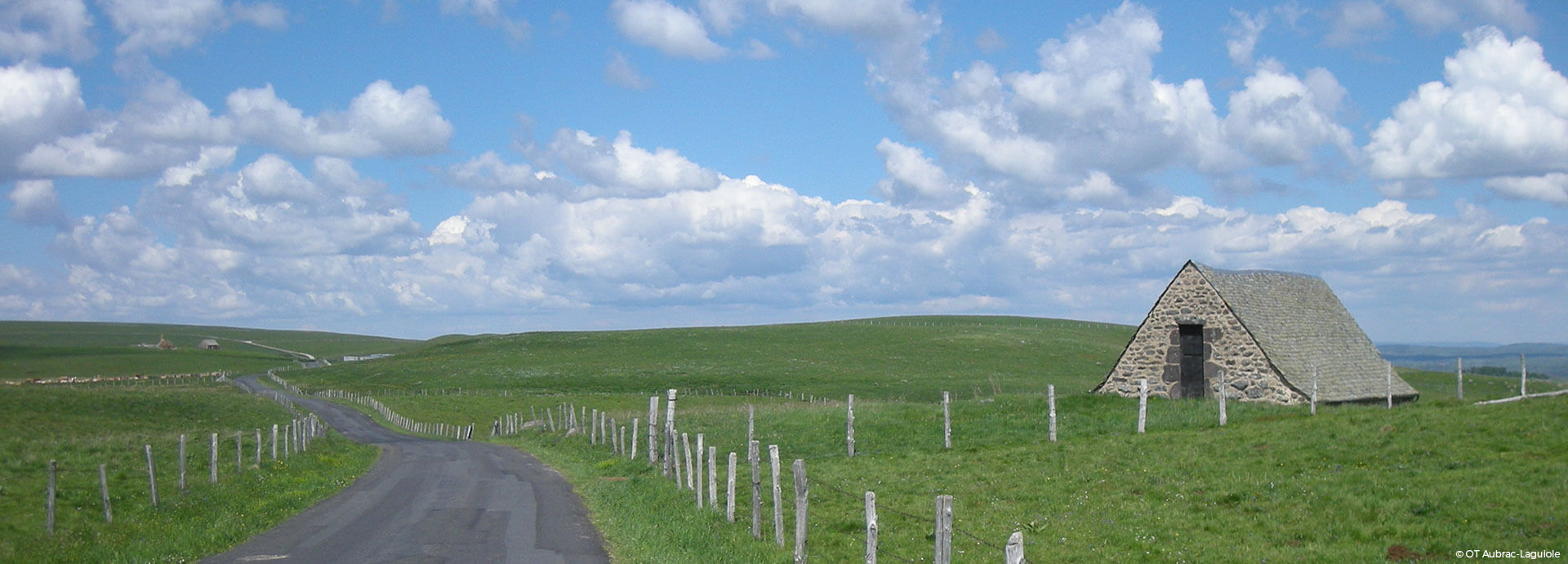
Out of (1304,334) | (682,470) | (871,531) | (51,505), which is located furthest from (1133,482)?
(51,505)

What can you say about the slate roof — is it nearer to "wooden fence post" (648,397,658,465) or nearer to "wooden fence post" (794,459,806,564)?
"wooden fence post" (648,397,658,465)

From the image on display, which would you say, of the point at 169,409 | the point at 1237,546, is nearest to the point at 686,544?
the point at 1237,546

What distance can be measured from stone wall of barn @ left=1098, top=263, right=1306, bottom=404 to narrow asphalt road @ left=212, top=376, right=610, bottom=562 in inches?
913

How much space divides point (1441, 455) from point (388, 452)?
1536 inches

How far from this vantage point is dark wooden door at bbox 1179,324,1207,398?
1528 inches

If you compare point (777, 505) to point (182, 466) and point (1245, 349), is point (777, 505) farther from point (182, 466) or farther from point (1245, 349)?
point (1245, 349)

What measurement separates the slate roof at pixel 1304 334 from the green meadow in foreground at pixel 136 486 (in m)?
32.2

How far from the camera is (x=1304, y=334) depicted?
39406 millimetres

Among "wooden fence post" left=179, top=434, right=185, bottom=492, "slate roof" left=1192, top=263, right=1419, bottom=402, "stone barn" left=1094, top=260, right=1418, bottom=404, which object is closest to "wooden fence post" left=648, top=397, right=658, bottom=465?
"wooden fence post" left=179, top=434, right=185, bottom=492

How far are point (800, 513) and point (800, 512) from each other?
1 cm

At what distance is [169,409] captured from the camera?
64562 millimetres

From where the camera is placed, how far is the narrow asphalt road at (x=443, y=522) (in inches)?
659

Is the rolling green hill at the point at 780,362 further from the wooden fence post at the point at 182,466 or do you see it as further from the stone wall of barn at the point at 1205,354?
the wooden fence post at the point at 182,466

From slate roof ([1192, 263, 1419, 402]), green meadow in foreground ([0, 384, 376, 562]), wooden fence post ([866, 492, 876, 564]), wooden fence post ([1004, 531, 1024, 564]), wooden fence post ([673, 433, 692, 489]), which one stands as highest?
slate roof ([1192, 263, 1419, 402])
